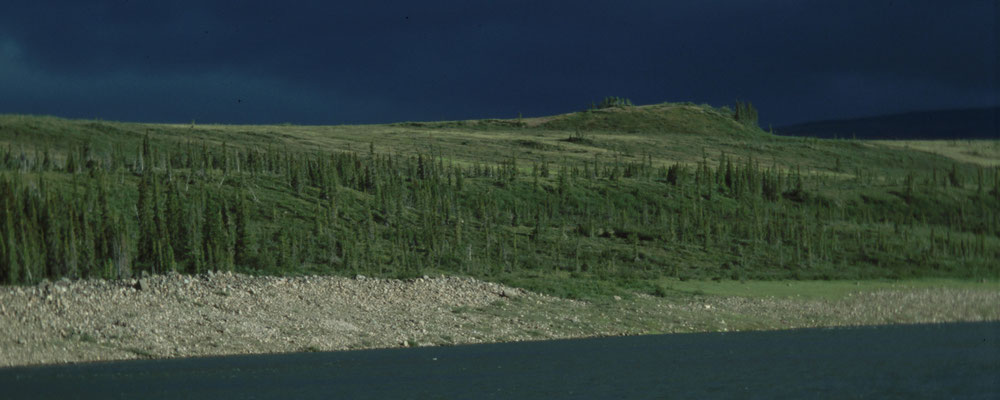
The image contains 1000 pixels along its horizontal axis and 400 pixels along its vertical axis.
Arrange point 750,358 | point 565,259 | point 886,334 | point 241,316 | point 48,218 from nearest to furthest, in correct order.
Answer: point 750,358, point 241,316, point 886,334, point 48,218, point 565,259

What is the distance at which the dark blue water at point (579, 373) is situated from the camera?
140 ft

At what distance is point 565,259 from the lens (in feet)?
364

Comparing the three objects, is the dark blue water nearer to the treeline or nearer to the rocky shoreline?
the rocky shoreline

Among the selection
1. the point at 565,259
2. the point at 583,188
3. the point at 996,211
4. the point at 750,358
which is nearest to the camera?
the point at 750,358

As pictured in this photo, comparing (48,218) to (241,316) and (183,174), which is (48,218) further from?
(183,174)

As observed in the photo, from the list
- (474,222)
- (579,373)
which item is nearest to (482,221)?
(474,222)

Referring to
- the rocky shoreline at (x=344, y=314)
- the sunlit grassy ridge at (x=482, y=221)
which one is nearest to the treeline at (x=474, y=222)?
the sunlit grassy ridge at (x=482, y=221)

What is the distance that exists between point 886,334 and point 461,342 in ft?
98.6

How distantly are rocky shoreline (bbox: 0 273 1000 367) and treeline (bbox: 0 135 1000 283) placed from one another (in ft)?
24.1

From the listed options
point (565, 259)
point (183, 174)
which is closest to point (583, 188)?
point (565, 259)

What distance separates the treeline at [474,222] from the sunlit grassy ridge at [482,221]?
0.28 metres

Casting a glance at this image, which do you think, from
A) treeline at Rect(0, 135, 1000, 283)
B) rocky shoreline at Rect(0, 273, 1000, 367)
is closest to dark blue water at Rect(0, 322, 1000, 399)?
rocky shoreline at Rect(0, 273, 1000, 367)

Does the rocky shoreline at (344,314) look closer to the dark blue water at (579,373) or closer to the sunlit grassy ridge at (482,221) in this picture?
the dark blue water at (579,373)

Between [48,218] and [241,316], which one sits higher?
[48,218]
